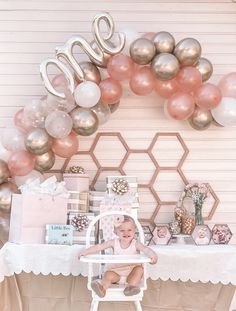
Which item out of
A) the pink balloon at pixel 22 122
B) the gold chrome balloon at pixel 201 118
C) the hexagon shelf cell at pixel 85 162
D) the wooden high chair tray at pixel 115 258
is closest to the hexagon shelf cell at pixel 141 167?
the hexagon shelf cell at pixel 85 162

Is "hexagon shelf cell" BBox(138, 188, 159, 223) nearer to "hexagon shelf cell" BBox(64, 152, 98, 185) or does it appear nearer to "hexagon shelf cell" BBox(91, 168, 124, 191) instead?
"hexagon shelf cell" BBox(91, 168, 124, 191)

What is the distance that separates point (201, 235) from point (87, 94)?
124 centimetres

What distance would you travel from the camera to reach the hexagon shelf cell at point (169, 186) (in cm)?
400

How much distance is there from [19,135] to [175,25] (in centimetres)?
154

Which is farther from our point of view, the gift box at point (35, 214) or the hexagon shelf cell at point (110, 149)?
the hexagon shelf cell at point (110, 149)

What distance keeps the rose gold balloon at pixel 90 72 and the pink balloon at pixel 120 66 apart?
97 mm

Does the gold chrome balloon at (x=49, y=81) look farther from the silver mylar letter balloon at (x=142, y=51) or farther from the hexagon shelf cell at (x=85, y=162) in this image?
the hexagon shelf cell at (x=85, y=162)

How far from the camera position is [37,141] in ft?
11.3

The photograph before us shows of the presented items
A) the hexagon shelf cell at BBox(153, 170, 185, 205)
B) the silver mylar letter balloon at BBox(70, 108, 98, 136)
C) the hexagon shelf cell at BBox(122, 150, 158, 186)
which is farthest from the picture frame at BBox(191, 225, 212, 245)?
the silver mylar letter balloon at BBox(70, 108, 98, 136)

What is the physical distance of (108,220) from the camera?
339 cm

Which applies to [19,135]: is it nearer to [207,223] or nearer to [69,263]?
[69,263]

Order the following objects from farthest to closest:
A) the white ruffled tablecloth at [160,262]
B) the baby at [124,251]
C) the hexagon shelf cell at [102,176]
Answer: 1. the hexagon shelf cell at [102,176]
2. the white ruffled tablecloth at [160,262]
3. the baby at [124,251]

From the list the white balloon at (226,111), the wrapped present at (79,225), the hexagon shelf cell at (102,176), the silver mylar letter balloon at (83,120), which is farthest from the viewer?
the hexagon shelf cell at (102,176)

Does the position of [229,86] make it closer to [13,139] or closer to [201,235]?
[201,235]
